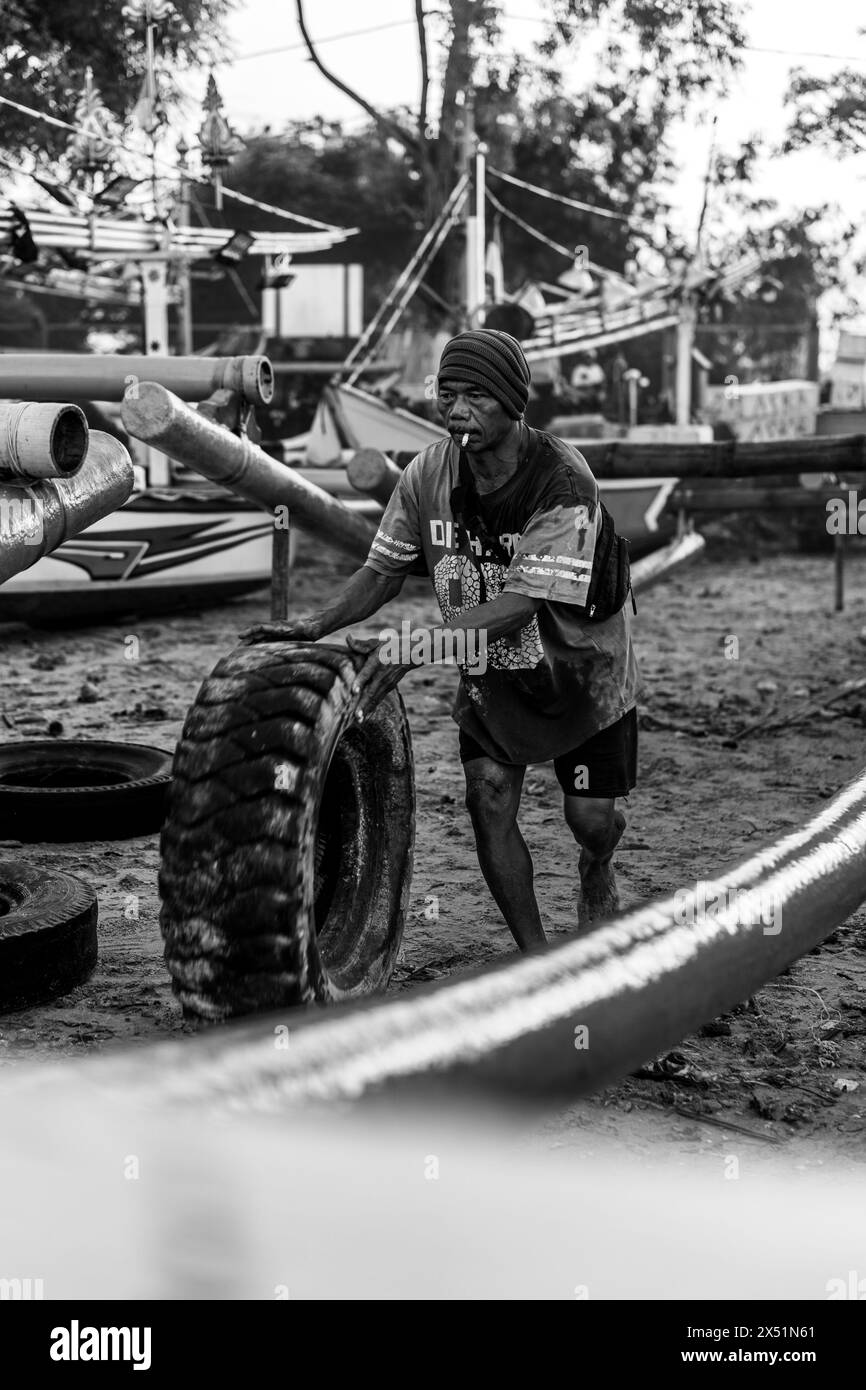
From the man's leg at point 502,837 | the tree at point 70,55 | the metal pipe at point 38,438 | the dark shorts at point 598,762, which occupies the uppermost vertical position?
the tree at point 70,55

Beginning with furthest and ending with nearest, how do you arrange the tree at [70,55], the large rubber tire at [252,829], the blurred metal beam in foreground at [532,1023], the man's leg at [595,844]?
the tree at [70,55]
the man's leg at [595,844]
the large rubber tire at [252,829]
the blurred metal beam in foreground at [532,1023]

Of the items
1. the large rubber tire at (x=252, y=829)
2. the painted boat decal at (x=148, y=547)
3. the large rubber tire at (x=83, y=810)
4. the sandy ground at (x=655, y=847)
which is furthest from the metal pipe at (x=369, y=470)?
the painted boat decal at (x=148, y=547)

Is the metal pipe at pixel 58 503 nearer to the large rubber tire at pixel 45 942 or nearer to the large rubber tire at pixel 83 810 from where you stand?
the large rubber tire at pixel 45 942

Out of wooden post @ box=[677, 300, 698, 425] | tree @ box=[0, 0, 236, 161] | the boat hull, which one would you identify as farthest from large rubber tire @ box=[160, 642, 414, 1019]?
wooden post @ box=[677, 300, 698, 425]

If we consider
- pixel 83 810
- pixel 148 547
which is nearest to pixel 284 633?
pixel 83 810

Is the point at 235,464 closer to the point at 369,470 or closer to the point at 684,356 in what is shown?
the point at 369,470

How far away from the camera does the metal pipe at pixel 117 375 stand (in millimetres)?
5090

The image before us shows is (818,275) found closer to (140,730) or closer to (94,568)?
(94,568)

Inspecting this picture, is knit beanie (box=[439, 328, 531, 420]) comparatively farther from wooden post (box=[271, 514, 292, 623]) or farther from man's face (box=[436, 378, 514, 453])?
wooden post (box=[271, 514, 292, 623])
